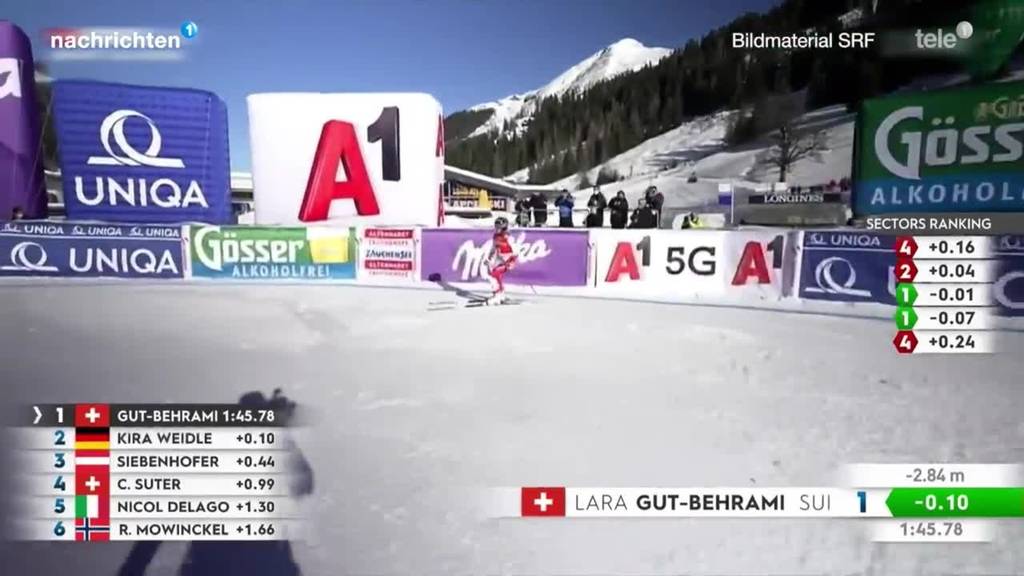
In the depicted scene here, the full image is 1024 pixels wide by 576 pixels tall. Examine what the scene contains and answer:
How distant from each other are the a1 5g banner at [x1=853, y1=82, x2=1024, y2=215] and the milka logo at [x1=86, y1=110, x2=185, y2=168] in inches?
117

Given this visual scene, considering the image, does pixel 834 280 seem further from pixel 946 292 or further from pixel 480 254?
pixel 480 254

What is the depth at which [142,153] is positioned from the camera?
5.71 ft

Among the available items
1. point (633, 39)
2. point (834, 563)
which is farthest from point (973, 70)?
point (834, 563)

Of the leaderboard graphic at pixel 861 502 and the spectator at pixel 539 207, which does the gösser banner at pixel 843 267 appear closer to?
the leaderboard graphic at pixel 861 502

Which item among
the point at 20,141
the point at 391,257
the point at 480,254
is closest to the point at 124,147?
the point at 20,141

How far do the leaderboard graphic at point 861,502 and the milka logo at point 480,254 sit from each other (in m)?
3.14

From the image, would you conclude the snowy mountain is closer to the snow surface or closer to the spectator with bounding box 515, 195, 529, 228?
the spectator with bounding box 515, 195, 529, 228

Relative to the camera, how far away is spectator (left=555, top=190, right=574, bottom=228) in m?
2.33

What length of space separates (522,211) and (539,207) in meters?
0.17

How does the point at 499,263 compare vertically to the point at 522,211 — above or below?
below

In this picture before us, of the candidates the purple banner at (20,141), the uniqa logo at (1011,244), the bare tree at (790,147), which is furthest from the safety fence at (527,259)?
the bare tree at (790,147)

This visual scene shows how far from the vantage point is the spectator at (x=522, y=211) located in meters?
2.44

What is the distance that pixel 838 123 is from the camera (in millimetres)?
1621

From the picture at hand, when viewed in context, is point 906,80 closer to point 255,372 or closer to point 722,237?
point 722,237
